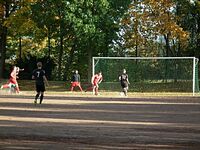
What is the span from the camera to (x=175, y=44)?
170 feet

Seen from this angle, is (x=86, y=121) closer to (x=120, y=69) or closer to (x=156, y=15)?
(x=120, y=69)

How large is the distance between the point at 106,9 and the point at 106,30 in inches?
80.2

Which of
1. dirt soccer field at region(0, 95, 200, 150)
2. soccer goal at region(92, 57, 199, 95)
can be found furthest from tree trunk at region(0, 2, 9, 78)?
dirt soccer field at region(0, 95, 200, 150)

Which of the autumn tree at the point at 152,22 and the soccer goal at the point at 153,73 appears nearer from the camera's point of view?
the soccer goal at the point at 153,73

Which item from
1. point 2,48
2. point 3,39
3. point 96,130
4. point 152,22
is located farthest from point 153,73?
point 96,130

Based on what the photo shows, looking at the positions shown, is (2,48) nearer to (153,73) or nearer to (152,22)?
(152,22)

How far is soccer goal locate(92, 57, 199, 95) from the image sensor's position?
38656 mm

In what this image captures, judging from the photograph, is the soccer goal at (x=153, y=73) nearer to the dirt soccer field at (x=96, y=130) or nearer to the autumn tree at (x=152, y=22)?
the autumn tree at (x=152, y=22)

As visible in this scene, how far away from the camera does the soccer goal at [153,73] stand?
3866 cm

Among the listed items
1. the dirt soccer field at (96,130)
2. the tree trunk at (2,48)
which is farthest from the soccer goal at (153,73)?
the dirt soccer field at (96,130)

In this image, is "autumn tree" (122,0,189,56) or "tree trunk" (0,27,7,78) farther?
"tree trunk" (0,27,7,78)

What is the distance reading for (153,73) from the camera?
133 feet

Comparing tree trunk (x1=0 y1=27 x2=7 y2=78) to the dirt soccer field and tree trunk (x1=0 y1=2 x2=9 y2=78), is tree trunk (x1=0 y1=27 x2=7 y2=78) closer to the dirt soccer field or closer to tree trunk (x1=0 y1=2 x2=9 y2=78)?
tree trunk (x1=0 y1=2 x2=9 y2=78)

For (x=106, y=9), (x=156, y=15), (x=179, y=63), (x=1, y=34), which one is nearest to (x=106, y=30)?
(x=106, y=9)
